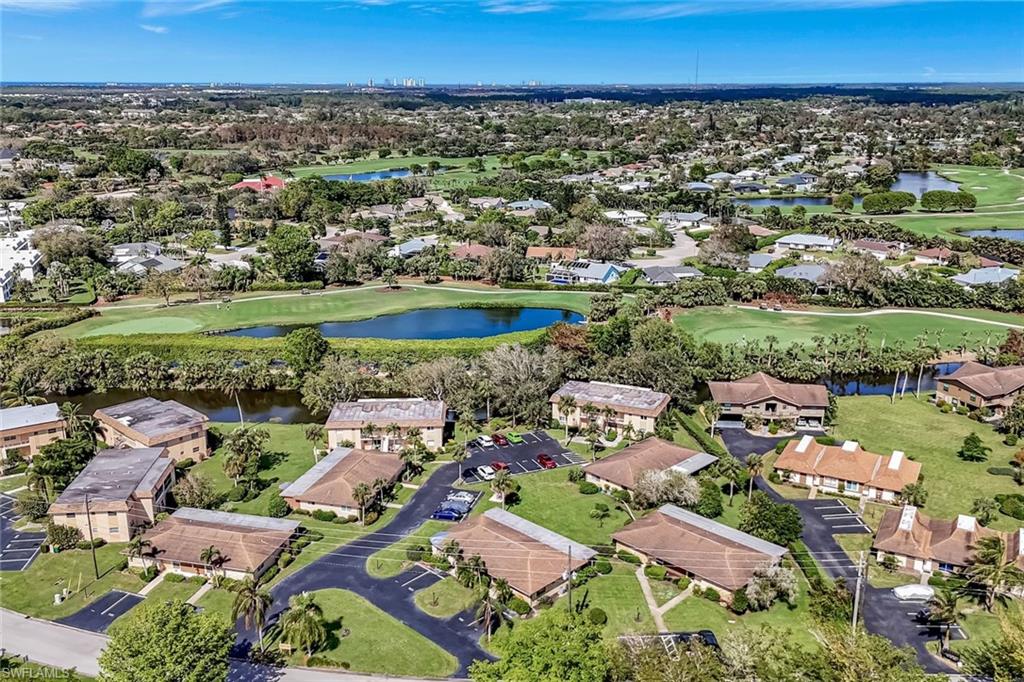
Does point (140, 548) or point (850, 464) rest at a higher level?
point (850, 464)

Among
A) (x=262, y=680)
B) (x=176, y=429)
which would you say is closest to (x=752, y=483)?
(x=262, y=680)

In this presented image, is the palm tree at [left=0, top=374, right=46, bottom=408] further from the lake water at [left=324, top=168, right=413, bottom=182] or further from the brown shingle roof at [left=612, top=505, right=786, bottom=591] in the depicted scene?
the lake water at [left=324, top=168, right=413, bottom=182]

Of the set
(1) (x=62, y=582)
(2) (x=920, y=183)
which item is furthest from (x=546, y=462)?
(2) (x=920, y=183)

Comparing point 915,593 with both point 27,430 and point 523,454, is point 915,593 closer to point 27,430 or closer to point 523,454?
point 523,454

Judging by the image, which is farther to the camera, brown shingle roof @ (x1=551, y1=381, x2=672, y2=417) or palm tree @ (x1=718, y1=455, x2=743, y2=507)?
brown shingle roof @ (x1=551, y1=381, x2=672, y2=417)

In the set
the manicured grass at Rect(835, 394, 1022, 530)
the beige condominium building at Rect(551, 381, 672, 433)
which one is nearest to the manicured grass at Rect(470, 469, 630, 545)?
the beige condominium building at Rect(551, 381, 672, 433)

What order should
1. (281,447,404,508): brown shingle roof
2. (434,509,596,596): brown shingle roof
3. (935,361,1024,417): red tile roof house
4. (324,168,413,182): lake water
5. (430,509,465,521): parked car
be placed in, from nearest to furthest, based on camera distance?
(434,509,596,596): brown shingle roof → (430,509,465,521): parked car → (281,447,404,508): brown shingle roof → (935,361,1024,417): red tile roof house → (324,168,413,182): lake water
